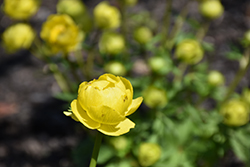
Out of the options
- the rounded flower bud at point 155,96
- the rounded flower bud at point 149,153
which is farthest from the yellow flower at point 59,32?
the rounded flower bud at point 149,153

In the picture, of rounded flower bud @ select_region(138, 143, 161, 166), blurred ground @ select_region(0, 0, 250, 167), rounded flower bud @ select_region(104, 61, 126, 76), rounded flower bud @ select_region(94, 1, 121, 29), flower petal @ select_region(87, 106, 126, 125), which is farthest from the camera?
blurred ground @ select_region(0, 0, 250, 167)

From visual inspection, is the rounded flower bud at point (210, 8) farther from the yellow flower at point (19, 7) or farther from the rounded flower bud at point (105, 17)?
the yellow flower at point (19, 7)

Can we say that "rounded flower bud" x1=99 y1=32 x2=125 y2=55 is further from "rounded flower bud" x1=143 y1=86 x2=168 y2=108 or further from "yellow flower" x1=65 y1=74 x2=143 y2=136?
"yellow flower" x1=65 y1=74 x2=143 y2=136

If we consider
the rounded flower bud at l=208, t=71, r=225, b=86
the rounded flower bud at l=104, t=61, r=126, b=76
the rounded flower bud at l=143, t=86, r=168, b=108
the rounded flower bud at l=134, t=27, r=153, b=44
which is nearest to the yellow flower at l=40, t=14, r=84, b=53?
the rounded flower bud at l=104, t=61, r=126, b=76

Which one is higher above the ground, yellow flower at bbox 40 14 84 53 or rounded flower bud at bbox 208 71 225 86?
yellow flower at bbox 40 14 84 53

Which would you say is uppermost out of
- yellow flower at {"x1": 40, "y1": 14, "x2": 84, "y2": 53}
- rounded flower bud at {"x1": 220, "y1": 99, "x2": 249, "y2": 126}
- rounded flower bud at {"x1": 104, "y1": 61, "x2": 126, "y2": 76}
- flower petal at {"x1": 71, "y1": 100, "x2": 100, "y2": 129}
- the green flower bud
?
flower petal at {"x1": 71, "y1": 100, "x2": 100, "y2": 129}

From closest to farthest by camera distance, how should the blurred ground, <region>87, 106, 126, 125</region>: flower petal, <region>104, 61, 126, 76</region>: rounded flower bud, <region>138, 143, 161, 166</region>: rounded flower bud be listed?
<region>87, 106, 126, 125</region>: flower petal < <region>138, 143, 161, 166</region>: rounded flower bud < <region>104, 61, 126, 76</region>: rounded flower bud < the blurred ground

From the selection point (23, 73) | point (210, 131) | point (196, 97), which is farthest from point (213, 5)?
point (23, 73)
